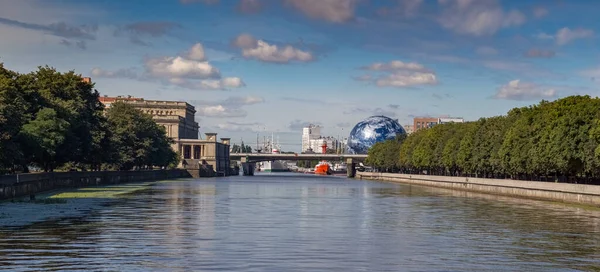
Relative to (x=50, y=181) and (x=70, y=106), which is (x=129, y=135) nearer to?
(x=70, y=106)

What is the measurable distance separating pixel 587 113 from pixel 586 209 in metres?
29.1

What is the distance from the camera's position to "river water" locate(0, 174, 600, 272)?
129 ft

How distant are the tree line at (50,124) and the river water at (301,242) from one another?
2129 cm

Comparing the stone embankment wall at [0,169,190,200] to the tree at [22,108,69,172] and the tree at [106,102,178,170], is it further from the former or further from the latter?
the tree at [106,102,178,170]

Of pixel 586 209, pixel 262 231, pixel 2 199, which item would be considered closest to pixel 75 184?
pixel 2 199

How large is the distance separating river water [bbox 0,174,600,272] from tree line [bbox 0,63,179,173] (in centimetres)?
2129

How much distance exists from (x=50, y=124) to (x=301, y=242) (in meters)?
63.8

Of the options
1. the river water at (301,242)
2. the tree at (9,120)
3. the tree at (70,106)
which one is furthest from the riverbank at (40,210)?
the tree at (70,106)

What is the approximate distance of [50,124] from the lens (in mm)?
106750

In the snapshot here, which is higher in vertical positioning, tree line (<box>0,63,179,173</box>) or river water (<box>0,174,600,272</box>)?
tree line (<box>0,63,179,173</box>)

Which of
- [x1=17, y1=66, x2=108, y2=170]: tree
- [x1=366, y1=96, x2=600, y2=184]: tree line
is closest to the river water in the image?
[x1=366, y1=96, x2=600, y2=184]: tree line

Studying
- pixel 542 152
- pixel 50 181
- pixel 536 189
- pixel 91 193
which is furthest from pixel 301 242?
pixel 542 152

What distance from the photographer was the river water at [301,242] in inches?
1545

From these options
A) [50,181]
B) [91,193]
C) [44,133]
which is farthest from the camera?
[50,181]
